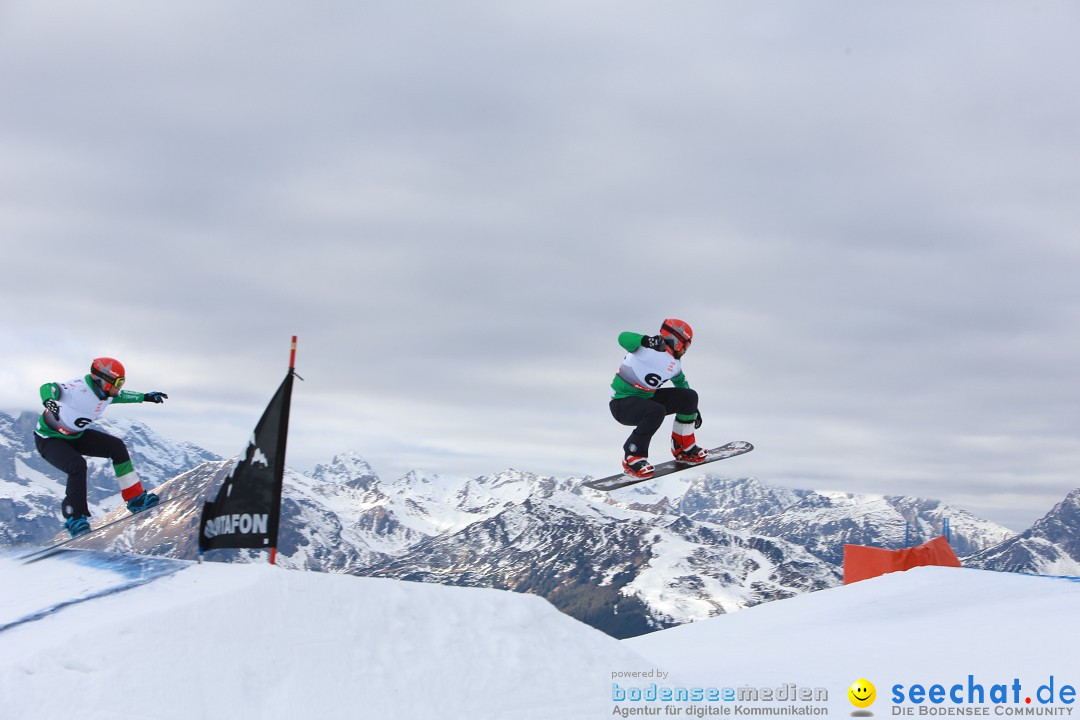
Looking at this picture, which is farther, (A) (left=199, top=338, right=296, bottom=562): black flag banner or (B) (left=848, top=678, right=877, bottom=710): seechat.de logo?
(B) (left=848, top=678, right=877, bottom=710): seechat.de logo

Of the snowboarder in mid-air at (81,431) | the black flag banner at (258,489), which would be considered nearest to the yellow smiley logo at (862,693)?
the black flag banner at (258,489)

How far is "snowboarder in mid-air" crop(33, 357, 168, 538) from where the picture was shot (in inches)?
681

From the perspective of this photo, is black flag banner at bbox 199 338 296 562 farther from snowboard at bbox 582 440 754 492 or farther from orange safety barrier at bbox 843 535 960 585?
orange safety barrier at bbox 843 535 960 585

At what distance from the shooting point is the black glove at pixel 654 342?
1955 centimetres

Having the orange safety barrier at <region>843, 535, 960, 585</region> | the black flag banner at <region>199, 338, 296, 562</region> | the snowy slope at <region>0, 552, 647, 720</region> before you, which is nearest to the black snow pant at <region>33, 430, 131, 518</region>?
the snowy slope at <region>0, 552, 647, 720</region>

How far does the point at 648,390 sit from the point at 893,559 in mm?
10700

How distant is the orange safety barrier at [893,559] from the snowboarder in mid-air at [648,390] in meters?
8.23

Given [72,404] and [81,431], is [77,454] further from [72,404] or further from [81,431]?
[72,404]

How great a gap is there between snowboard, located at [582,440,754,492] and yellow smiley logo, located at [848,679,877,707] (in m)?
7.48

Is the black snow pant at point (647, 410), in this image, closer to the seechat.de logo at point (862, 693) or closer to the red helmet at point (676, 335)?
the red helmet at point (676, 335)

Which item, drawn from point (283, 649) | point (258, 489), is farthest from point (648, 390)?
point (283, 649)

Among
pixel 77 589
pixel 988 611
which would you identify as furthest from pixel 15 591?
pixel 988 611

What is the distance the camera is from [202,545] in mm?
13367

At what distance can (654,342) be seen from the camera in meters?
19.5
